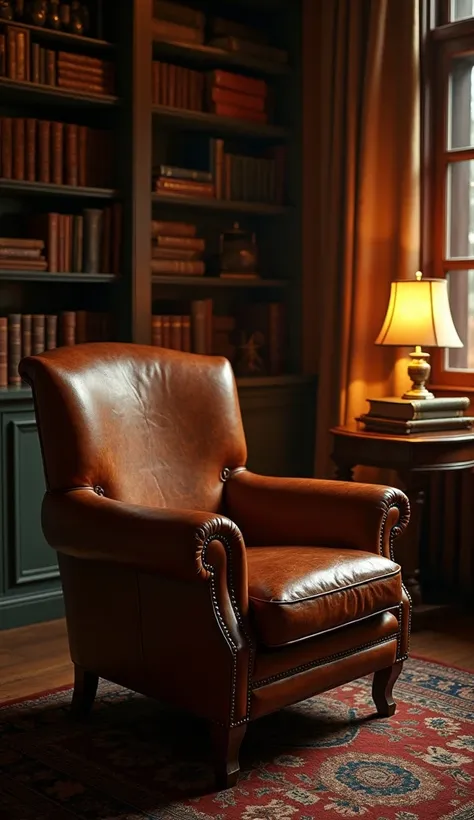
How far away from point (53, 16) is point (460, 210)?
1718 millimetres

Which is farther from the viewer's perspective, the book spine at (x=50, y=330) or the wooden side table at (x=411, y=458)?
the book spine at (x=50, y=330)

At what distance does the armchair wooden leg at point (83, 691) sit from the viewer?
9.62ft

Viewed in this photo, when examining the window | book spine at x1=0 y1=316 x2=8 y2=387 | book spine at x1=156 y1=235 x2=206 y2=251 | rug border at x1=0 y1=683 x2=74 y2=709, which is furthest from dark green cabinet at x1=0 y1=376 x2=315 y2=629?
the window

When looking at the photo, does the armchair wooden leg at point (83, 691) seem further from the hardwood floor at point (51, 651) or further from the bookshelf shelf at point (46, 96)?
the bookshelf shelf at point (46, 96)

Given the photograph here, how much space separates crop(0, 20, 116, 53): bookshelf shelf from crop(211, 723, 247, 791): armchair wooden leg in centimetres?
253

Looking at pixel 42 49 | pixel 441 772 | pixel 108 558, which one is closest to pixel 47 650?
pixel 108 558

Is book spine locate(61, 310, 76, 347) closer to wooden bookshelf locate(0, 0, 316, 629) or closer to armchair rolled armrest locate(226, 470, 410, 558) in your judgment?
wooden bookshelf locate(0, 0, 316, 629)

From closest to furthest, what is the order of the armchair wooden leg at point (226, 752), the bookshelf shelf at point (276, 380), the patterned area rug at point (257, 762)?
the patterned area rug at point (257, 762) → the armchair wooden leg at point (226, 752) → the bookshelf shelf at point (276, 380)

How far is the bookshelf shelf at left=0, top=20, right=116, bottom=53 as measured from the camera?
3811 mm

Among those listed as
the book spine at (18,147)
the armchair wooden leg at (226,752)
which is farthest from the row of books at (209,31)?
the armchair wooden leg at (226,752)

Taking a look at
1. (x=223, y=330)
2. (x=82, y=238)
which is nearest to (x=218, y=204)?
(x=223, y=330)

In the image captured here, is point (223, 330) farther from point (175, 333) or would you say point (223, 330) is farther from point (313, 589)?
point (313, 589)

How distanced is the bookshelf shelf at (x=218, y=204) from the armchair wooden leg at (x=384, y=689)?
2.09m

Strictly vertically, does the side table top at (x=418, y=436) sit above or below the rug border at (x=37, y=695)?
above
